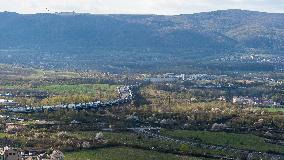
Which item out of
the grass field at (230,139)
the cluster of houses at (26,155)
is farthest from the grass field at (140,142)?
the cluster of houses at (26,155)

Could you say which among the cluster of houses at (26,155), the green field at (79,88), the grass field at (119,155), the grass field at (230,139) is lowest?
the green field at (79,88)

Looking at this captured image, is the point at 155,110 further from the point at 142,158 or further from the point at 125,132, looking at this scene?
the point at 142,158

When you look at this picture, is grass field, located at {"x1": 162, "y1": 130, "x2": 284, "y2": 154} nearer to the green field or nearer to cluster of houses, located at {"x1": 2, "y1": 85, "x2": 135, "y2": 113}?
cluster of houses, located at {"x1": 2, "y1": 85, "x2": 135, "y2": 113}

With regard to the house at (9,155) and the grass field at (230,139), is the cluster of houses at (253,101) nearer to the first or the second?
the grass field at (230,139)

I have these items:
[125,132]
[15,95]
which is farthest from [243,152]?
[15,95]

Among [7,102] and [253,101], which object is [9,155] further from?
[253,101]

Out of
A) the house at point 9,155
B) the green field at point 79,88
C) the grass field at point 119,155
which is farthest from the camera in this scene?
the green field at point 79,88
